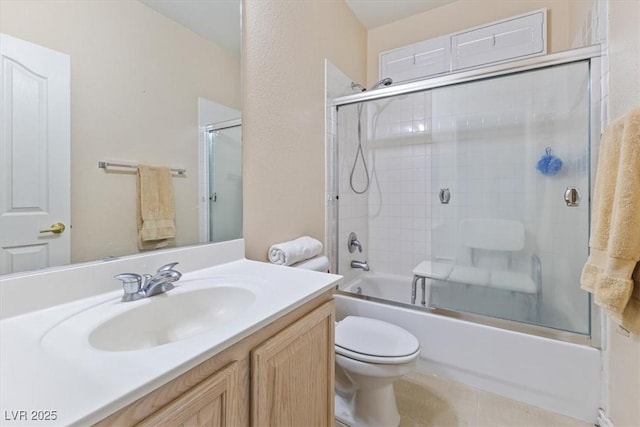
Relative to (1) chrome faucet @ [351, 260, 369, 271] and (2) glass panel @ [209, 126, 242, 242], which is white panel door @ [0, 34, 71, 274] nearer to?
(2) glass panel @ [209, 126, 242, 242]

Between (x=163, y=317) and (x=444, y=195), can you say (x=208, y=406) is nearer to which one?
(x=163, y=317)

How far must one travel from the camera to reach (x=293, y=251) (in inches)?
56.2

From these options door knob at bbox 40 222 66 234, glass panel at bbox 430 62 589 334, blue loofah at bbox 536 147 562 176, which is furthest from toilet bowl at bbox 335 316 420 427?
blue loofah at bbox 536 147 562 176

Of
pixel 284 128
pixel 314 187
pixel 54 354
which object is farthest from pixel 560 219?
pixel 54 354

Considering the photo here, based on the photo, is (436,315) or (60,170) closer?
(60,170)

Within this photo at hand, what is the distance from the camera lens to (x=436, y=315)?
5.42 ft

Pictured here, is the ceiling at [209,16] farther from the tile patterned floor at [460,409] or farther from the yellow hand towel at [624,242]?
the tile patterned floor at [460,409]

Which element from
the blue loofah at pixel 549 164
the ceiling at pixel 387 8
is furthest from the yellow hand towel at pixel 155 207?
the ceiling at pixel 387 8

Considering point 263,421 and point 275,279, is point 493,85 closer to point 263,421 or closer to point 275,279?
point 275,279

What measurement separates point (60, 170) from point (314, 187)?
4.02 feet

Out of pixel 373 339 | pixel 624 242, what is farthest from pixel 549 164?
pixel 373 339

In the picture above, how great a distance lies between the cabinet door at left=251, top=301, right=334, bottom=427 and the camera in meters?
0.68

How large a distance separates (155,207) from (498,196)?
1.82 meters

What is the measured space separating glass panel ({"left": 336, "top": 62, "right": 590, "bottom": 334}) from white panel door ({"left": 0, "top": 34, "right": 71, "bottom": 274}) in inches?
62.0
